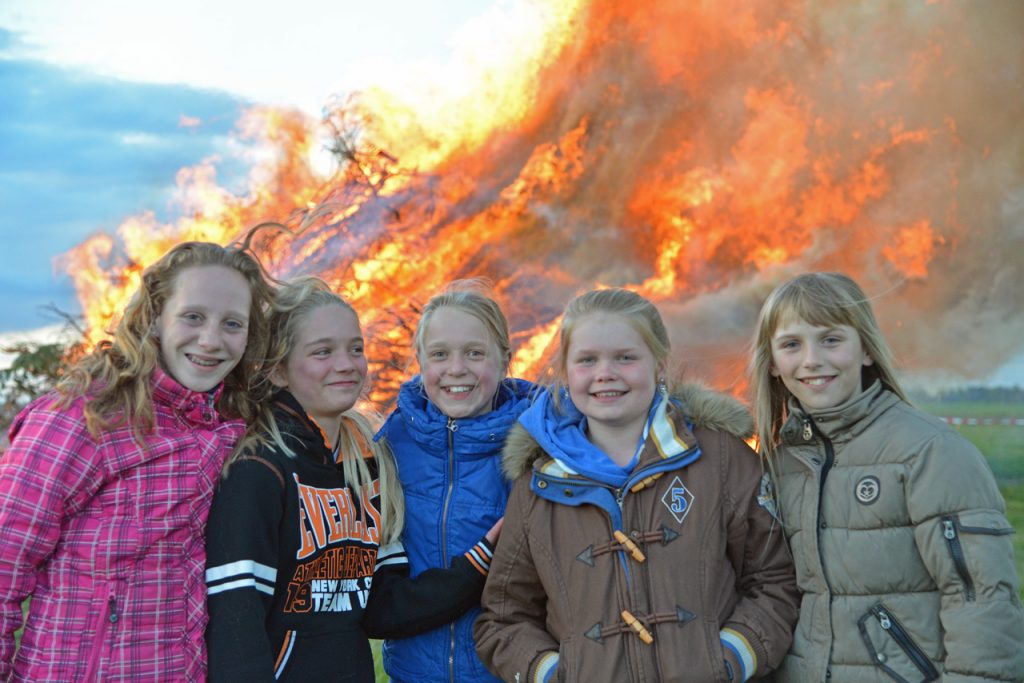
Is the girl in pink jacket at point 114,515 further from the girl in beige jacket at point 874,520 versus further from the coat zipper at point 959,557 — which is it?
the coat zipper at point 959,557

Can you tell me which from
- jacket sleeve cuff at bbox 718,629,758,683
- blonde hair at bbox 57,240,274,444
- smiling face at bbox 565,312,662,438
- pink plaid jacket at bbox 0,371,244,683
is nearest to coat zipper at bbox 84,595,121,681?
pink plaid jacket at bbox 0,371,244,683

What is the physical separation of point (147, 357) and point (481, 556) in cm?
157

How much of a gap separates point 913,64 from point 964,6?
1038mm

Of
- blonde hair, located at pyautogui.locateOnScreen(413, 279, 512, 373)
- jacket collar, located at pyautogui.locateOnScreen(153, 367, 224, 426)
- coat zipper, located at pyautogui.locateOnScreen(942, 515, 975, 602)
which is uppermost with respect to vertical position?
blonde hair, located at pyautogui.locateOnScreen(413, 279, 512, 373)

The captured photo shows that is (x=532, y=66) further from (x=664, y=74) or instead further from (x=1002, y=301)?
(x=1002, y=301)

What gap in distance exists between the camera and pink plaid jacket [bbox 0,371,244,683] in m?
3.00

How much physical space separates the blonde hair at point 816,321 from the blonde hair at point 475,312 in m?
1.17

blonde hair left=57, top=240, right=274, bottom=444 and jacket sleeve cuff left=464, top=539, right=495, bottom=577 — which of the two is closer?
blonde hair left=57, top=240, right=274, bottom=444

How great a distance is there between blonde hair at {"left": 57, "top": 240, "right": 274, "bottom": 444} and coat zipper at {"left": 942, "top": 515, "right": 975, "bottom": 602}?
2688 millimetres

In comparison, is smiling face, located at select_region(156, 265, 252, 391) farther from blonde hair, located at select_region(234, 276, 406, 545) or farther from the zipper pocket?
the zipper pocket

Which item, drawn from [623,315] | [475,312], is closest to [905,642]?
[623,315]

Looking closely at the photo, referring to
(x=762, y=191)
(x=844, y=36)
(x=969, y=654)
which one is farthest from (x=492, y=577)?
(x=844, y=36)

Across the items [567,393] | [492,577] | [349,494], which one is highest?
[567,393]

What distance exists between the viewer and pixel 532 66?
13773 millimetres
